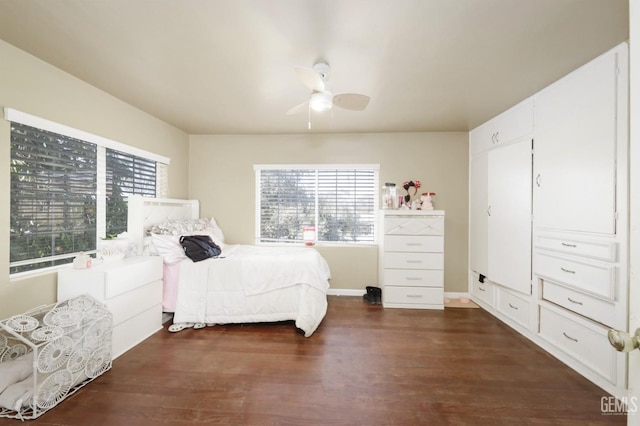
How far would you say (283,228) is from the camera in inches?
165

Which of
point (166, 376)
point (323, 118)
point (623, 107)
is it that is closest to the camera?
point (623, 107)

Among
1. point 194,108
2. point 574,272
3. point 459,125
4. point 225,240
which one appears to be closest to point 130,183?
point 194,108

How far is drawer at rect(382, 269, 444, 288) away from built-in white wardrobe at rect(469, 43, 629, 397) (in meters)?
0.63

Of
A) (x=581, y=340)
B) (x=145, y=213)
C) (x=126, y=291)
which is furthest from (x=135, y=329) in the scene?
(x=581, y=340)

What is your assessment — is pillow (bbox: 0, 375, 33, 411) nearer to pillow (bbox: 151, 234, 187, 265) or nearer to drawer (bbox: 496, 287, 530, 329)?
pillow (bbox: 151, 234, 187, 265)

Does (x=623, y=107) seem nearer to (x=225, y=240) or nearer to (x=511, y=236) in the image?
(x=511, y=236)

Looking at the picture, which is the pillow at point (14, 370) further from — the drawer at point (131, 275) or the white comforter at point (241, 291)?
the white comforter at point (241, 291)

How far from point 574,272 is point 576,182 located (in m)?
0.74

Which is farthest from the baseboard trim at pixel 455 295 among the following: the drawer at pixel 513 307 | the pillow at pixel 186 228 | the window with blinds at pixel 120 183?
the window with blinds at pixel 120 183

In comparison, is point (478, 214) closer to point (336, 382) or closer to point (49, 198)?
point (336, 382)

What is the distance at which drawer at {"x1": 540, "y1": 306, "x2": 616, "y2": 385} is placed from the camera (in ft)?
6.41

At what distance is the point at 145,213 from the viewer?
3.09 meters

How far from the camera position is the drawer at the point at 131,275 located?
222cm

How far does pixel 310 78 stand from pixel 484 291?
133 inches
